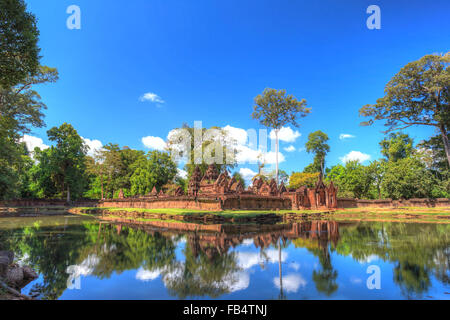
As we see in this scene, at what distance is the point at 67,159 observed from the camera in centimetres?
4534

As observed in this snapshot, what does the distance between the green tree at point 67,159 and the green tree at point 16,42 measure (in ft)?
135

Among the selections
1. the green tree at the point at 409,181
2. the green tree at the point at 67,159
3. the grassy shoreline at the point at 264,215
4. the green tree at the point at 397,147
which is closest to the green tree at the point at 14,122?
the grassy shoreline at the point at 264,215

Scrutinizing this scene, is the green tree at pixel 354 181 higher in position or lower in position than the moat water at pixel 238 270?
higher

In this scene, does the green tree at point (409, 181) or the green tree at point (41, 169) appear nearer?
the green tree at point (409, 181)

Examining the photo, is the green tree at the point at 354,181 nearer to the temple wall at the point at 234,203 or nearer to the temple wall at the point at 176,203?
the temple wall at the point at 234,203

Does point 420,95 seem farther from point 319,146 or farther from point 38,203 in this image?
point 38,203

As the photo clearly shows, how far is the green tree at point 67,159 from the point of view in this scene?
147 feet

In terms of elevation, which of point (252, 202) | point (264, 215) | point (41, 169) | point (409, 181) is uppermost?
point (41, 169)

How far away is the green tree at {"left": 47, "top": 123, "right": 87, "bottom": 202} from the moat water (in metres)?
41.0

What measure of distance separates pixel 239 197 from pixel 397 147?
131 ft

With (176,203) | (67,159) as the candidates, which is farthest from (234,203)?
(67,159)
